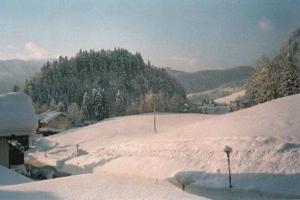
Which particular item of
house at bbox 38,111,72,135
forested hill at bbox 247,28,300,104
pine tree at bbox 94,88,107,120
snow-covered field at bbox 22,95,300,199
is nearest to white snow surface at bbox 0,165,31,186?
snow-covered field at bbox 22,95,300,199

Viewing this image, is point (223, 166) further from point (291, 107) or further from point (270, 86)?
point (270, 86)

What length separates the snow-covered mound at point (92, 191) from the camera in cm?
941

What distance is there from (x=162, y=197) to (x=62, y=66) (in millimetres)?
192736

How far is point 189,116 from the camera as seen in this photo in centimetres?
7006

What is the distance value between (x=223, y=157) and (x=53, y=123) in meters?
75.9

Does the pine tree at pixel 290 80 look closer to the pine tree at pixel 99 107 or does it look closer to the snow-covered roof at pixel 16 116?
the snow-covered roof at pixel 16 116

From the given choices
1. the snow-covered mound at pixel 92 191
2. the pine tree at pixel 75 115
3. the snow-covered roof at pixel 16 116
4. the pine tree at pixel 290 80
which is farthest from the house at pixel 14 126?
the pine tree at pixel 75 115

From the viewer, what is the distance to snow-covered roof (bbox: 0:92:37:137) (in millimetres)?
22406

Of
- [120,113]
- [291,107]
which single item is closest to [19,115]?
[291,107]

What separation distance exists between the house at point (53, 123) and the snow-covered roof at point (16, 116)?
7217cm

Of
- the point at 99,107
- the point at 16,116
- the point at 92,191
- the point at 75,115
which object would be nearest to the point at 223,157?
the point at 16,116

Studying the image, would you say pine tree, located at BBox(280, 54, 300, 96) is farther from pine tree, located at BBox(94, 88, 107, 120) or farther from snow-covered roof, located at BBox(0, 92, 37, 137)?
pine tree, located at BBox(94, 88, 107, 120)

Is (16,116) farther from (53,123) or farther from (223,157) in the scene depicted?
(53,123)

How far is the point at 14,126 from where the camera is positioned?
22469 millimetres
